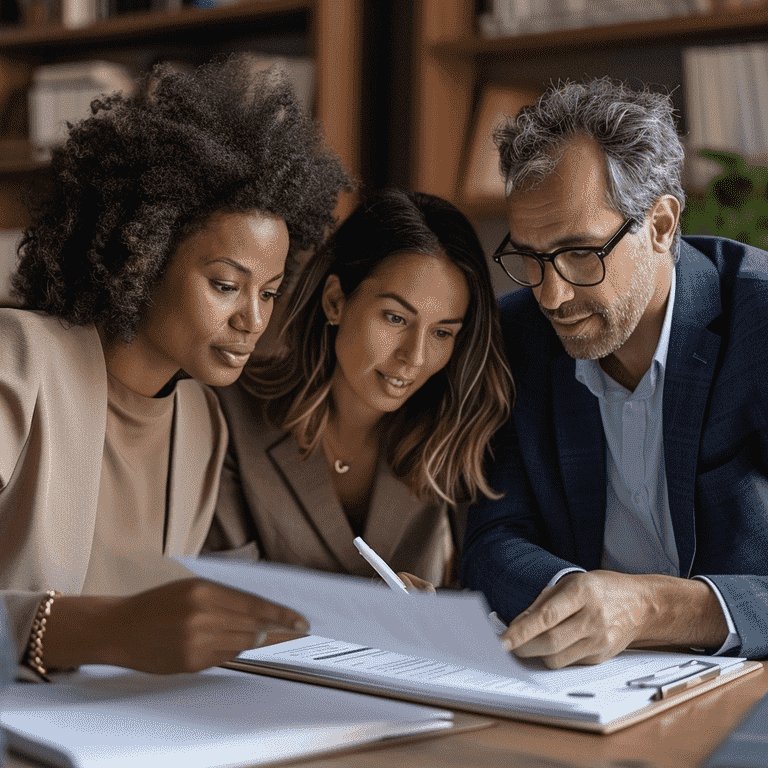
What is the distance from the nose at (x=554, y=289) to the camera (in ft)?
4.83

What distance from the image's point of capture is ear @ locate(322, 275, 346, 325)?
5.35 ft

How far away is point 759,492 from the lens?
1.37 meters

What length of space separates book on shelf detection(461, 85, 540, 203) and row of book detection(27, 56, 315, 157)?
1.05 m

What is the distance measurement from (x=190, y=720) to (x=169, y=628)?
10 cm

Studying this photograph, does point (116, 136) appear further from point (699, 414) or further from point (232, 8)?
point (232, 8)

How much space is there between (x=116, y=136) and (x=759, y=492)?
1.05m

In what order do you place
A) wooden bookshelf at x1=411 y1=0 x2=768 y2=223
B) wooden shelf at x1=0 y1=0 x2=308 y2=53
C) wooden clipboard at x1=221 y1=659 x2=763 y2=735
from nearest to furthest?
1. wooden clipboard at x1=221 y1=659 x2=763 y2=735
2. wooden bookshelf at x1=411 y1=0 x2=768 y2=223
3. wooden shelf at x1=0 y1=0 x2=308 y2=53

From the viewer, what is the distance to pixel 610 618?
3.45 feet

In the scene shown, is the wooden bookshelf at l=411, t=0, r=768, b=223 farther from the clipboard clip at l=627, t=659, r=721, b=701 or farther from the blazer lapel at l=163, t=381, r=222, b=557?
the clipboard clip at l=627, t=659, r=721, b=701

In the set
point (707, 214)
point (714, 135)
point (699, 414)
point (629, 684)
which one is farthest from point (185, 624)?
point (714, 135)

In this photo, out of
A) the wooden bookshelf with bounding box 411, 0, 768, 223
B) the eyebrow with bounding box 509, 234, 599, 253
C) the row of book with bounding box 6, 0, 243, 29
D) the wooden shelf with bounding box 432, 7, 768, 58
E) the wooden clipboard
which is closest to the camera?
the wooden clipboard

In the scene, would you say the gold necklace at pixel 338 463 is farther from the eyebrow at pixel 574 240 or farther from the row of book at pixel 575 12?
the row of book at pixel 575 12

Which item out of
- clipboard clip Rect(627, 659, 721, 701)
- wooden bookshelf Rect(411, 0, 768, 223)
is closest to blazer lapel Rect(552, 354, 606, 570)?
clipboard clip Rect(627, 659, 721, 701)

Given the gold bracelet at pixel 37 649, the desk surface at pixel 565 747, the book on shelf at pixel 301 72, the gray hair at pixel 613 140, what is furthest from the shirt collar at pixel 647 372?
the book on shelf at pixel 301 72
